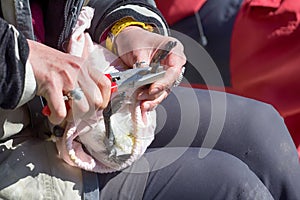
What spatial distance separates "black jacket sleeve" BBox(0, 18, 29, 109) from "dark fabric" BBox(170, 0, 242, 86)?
0.92 meters

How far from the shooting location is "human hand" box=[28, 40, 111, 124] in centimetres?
68

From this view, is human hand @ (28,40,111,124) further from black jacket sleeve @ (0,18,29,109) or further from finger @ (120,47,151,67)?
finger @ (120,47,151,67)

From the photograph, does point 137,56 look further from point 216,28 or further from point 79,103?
point 216,28

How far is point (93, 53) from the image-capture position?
0.84m

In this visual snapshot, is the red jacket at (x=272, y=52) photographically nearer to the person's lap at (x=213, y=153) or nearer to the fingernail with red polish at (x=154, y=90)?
the person's lap at (x=213, y=153)

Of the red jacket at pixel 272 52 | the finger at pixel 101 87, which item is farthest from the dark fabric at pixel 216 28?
the finger at pixel 101 87

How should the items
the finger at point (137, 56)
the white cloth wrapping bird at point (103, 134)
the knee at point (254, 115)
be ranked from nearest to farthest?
the white cloth wrapping bird at point (103, 134) → the finger at point (137, 56) → the knee at point (254, 115)

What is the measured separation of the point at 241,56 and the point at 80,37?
2.56 ft

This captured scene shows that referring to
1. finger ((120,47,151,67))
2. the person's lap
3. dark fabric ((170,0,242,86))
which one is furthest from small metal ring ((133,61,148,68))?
dark fabric ((170,0,242,86))

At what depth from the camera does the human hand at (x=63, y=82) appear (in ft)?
2.22

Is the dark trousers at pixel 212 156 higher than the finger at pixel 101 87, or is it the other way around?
the finger at pixel 101 87

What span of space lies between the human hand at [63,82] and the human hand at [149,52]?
0.14m

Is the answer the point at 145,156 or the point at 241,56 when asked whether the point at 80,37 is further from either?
the point at 241,56

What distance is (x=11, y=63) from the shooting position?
2.15ft
